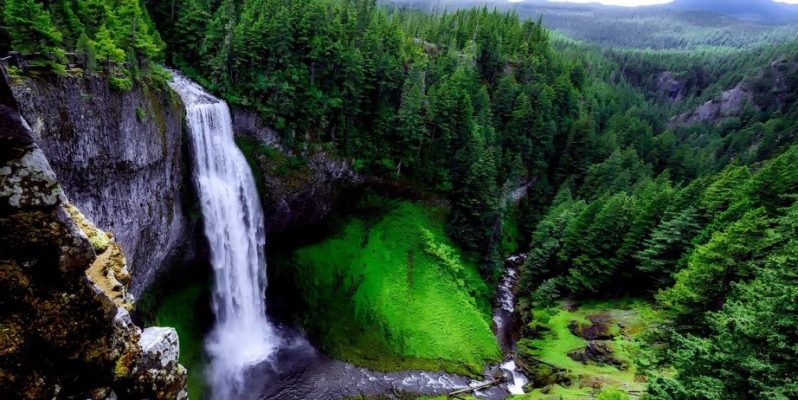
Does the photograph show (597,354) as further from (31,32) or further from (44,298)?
(31,32)

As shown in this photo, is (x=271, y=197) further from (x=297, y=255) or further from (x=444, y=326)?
(x=444, y=326)

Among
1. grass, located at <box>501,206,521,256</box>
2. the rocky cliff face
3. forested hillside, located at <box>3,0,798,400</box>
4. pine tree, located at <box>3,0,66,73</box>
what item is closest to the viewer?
pine tree, located at <box>3,0,66,73</box>

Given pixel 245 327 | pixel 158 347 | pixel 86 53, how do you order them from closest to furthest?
pixel 158 347
pixel 86 53
pixel 245 327

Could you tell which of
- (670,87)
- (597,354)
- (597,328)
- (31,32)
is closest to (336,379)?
(597,354)

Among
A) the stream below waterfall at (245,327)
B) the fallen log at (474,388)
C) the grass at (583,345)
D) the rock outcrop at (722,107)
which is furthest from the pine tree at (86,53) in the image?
the rock outcrop at (722,107)

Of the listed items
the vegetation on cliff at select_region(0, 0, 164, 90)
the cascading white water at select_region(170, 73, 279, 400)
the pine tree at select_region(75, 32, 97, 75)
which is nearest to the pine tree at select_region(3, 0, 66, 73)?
the vegetation on cliff at select_region(0, 0, 164, 90)

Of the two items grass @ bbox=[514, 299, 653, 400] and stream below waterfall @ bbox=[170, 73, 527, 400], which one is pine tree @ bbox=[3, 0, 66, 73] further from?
grass @ bbox=[514, 299, 653, 400]

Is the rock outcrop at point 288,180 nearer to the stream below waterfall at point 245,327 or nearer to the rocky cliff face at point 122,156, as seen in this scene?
the stream below waterfall at point 245,327
